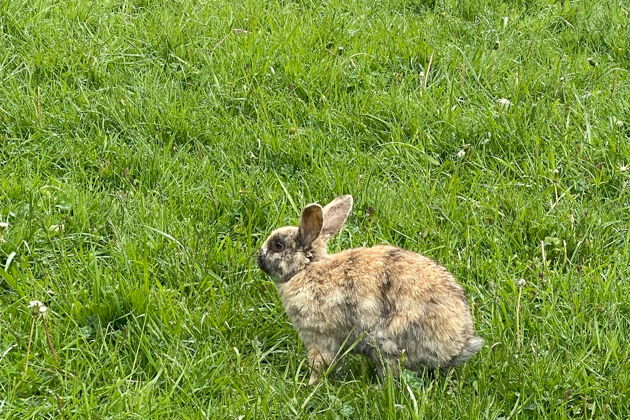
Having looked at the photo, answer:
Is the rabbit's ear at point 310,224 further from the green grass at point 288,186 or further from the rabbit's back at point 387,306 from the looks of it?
the green grass at point 288,186

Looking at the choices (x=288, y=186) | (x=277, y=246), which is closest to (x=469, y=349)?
(x=277, y=246)

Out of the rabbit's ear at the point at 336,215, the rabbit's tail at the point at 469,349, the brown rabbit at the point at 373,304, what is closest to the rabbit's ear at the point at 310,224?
the brown rabbit at the point at 373,304

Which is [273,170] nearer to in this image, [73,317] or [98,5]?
[73,317]

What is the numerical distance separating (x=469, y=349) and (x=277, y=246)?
113cm

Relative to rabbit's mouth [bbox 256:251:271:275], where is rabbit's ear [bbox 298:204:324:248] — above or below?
above

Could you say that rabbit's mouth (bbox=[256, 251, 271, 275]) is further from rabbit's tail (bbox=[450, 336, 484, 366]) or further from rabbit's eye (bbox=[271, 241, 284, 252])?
rabbit's tail (bbox=[450, 336, 484, 366])

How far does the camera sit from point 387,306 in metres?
4.45

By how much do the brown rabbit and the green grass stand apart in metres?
0.13

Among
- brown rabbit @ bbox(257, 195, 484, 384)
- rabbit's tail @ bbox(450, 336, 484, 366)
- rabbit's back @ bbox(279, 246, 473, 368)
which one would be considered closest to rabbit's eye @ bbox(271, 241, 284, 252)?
brown rabbit @ bbox(257, 195, 484, 384)

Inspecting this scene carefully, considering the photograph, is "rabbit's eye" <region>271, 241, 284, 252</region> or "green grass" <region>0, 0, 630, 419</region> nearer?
"green grass" <region>0, 0, 630, 419</region>

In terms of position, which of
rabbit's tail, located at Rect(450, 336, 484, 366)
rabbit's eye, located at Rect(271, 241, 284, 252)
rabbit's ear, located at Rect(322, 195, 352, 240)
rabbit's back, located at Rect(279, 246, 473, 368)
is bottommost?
rabbit's tail, located at Rect(450, 336, 484, 366)

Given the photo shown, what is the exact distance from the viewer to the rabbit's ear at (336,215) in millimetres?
4918

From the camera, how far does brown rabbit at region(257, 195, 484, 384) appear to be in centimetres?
436

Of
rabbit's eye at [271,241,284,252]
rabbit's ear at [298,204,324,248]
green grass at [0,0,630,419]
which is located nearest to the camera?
green grass at [0,0,630,419]
